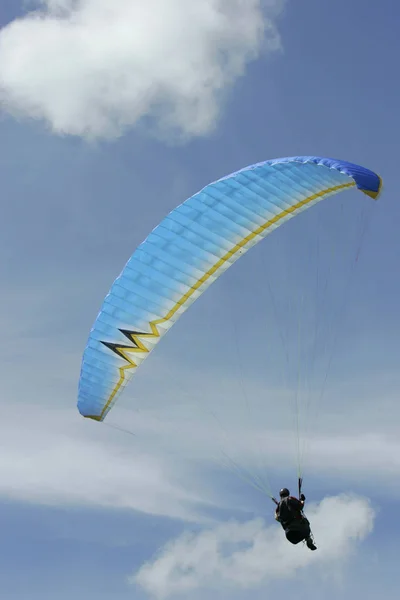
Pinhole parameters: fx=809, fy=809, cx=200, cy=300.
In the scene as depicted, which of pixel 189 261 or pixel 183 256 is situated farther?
pixel 189 261

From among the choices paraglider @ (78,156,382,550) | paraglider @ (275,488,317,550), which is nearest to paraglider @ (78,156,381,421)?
paraglider @ (78,156,382,550)

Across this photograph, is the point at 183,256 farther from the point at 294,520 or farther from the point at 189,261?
the point at 294,520

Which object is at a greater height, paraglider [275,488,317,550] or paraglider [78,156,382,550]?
paraglider [78,156,382,550]

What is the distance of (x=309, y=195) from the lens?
2025 centimetres

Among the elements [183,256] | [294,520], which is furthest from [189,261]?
[294,520]

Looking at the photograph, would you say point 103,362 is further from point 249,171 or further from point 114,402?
point 249,171

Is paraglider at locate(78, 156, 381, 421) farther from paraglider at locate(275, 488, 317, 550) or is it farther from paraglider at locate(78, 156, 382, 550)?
paraglider at locate(275, 488, 317, 550)

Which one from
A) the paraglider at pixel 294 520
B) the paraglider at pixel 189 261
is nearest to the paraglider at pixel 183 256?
the paraglider at pixel 189 261

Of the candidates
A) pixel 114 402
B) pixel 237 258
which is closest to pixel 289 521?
pixel 114 402

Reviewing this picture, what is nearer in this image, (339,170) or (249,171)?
(339,170)

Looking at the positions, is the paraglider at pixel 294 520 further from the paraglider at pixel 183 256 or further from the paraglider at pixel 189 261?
the paraglider at pixel 183 256

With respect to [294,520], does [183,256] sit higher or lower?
higher

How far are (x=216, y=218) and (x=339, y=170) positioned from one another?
3.53m

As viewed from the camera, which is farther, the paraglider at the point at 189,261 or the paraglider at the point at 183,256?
the paraglider at the point at 183,256
